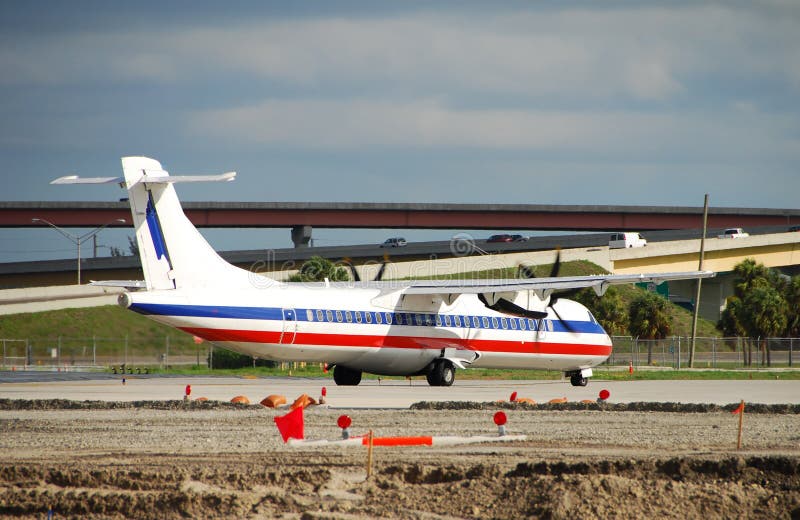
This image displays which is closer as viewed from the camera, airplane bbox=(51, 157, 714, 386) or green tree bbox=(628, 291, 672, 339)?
airplane bbox=(51, 157, 714, 386)

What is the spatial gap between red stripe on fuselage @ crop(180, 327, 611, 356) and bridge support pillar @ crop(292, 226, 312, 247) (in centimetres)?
6312

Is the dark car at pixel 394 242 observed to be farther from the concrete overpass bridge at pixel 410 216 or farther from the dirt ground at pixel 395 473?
the dirt ground at pixel 395 473

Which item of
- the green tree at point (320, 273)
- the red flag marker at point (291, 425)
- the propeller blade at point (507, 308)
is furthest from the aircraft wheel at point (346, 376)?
the green tree at point (320, 273)

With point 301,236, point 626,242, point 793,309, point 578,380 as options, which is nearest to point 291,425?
point 578,380

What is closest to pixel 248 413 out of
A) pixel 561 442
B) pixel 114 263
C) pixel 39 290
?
pixel 561 442

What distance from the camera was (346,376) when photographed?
104 feet

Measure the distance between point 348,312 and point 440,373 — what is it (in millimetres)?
4591

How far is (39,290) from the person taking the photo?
63.5m

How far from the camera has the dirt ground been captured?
33.4ft

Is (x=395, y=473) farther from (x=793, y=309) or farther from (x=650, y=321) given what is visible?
(x=793, y=309)

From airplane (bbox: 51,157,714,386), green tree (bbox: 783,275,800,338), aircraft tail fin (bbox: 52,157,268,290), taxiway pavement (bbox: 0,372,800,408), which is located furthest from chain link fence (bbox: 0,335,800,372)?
aircraft tail fin (bbox: 52,157,268,290)

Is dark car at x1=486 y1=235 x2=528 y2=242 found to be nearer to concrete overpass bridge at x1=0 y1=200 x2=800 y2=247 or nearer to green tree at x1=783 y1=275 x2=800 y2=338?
concrete overpass bridge at x1=0 y1=200 x2=800 y2=247

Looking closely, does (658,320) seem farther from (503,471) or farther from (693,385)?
(503,471)

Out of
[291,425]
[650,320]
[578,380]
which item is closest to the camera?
[291,425]
